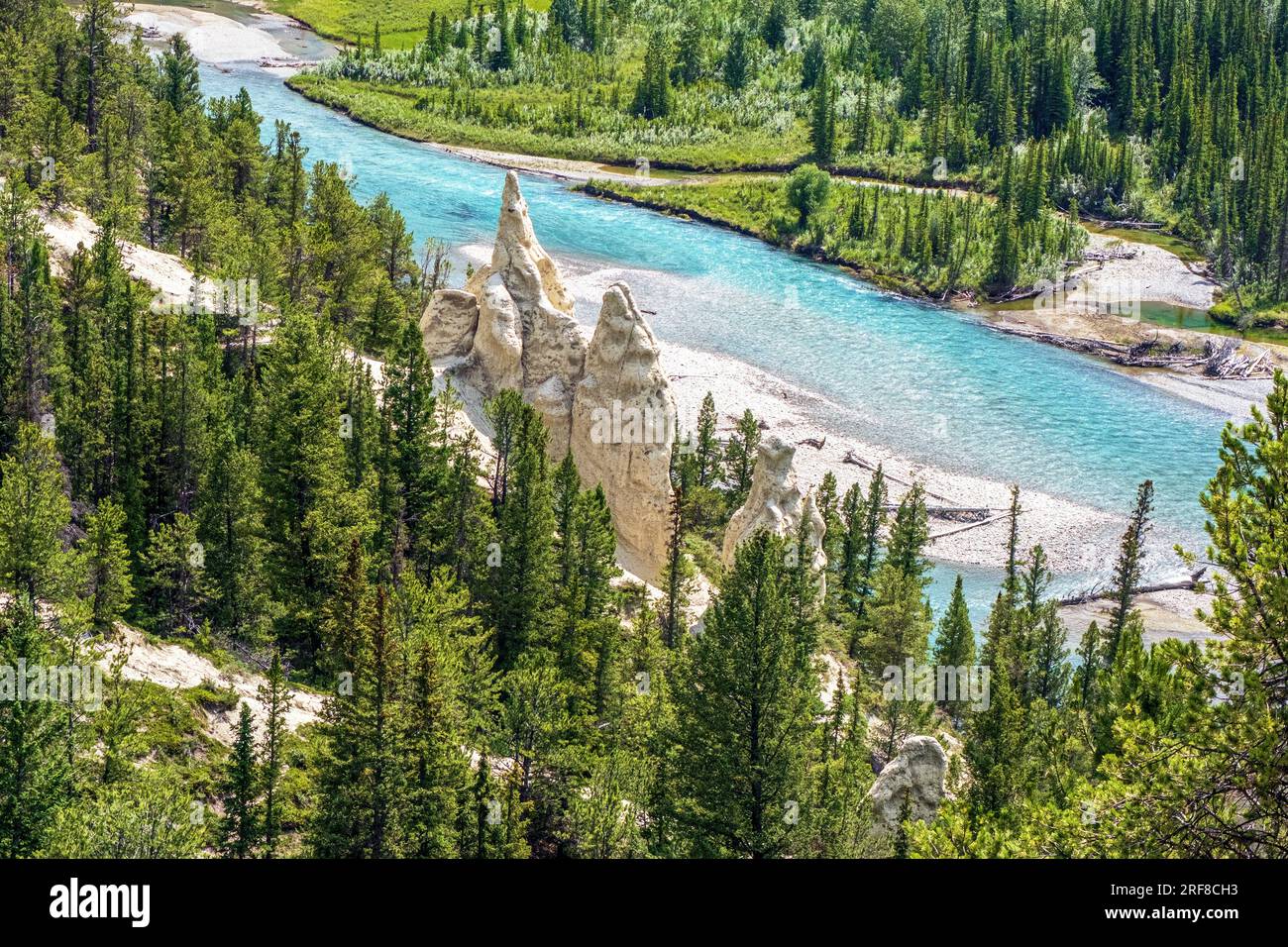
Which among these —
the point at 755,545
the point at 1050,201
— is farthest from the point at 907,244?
the point at 755,545

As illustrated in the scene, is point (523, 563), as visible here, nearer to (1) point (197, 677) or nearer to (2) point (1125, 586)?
(1) point (197, 677)

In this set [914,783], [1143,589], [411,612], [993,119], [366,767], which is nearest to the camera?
[366,767]

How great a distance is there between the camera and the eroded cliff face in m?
71.8

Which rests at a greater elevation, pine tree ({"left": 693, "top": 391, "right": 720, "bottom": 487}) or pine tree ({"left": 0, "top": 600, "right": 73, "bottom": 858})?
pine tree ({"left": 0, "top": 600, "right": 73, "bottom": 858})

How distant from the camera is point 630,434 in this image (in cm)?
7169

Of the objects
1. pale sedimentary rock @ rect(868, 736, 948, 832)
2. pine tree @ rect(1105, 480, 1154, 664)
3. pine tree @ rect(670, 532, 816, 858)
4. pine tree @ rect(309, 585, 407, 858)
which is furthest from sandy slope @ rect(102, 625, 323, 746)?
pine tree @ rect(1105, 480, 1154, 664)

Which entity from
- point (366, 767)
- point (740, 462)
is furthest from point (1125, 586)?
point (366, 767)

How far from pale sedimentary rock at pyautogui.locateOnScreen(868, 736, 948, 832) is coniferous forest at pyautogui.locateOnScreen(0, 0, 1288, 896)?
300mm

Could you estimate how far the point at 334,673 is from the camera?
51.9m

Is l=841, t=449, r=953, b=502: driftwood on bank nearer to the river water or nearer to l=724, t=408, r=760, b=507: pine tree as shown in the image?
the river water

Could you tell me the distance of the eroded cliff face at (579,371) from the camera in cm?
7175

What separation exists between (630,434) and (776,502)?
8.03 meters

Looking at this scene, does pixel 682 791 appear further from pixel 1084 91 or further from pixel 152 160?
pixel 1084 91

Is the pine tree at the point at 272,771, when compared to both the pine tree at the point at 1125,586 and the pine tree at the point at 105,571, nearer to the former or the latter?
the pine tree at the point at 105,571
